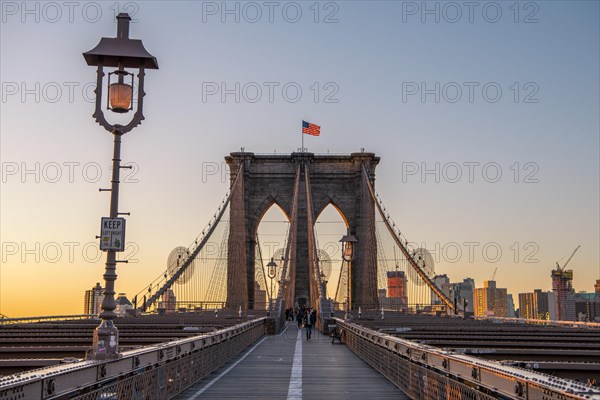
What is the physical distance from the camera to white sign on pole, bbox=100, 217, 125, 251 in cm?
1074

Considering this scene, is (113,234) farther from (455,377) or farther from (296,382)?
(455,377)

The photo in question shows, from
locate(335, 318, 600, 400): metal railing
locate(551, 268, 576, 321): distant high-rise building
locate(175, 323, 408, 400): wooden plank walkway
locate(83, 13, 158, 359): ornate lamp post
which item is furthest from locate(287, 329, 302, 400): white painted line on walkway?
locate(551, 268, 576, 321): distant high-rise building

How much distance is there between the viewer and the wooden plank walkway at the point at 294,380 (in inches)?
472

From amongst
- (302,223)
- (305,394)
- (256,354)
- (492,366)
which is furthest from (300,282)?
(492,366)

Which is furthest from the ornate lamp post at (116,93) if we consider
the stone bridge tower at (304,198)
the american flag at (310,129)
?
the american flag at (310,129)

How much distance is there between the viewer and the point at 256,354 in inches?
880

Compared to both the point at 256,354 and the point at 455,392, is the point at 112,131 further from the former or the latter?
the point at 256,354

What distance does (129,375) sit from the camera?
358 inches

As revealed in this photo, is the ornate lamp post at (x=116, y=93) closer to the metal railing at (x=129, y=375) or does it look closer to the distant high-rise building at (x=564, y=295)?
the metal railing at (x=129, y=375)

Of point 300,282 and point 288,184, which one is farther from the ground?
point 288,184

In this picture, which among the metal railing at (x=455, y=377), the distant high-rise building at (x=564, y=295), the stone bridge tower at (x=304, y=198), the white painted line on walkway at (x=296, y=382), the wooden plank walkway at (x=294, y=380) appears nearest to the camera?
the metal railing at (x=455, y=377)

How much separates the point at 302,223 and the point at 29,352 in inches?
2697

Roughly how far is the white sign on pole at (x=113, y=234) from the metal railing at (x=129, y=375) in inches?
63.5

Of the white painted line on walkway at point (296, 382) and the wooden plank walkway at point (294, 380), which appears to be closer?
the white painted line on walkway at point (296, 382)
